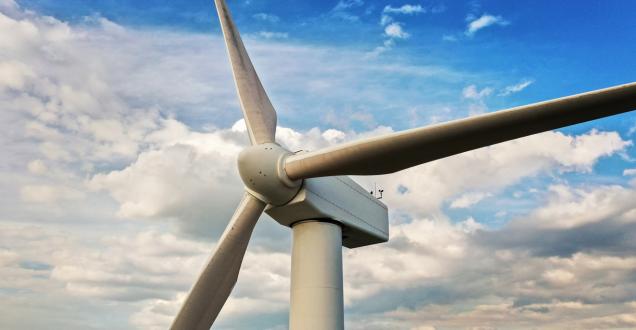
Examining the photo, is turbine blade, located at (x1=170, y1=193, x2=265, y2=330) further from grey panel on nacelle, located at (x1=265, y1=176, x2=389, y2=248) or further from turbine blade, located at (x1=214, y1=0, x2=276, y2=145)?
turbine blade, located at (x1=214, y1=0, x2=276, y2=145)

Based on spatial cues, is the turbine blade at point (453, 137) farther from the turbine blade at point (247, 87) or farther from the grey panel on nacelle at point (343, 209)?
the turbine blade at point (247, 87)

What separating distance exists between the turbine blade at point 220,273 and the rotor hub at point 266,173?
2.11 ft

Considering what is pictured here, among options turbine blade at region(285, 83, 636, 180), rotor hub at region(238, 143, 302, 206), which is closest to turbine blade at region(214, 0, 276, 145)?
rotor hub at region(238, 143, 302, 206)

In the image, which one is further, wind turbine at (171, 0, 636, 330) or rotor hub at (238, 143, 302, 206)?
rotor hub at (238, 143, 302, 206)

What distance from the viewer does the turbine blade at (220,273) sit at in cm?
1468

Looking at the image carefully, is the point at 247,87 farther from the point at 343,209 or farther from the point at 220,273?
the point at 220,273

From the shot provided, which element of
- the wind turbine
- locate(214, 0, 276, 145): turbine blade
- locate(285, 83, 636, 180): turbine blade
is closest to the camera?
locate(285, 83, 636, 180): turbine blade

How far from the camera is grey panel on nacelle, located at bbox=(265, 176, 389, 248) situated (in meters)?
15.2

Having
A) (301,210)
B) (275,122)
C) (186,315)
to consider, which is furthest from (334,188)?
(186,315)

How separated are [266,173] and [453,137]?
472cm

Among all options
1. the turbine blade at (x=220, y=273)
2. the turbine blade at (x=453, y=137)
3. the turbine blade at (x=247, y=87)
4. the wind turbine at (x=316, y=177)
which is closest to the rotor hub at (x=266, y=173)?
the wind turbine at (x=316, y=177)

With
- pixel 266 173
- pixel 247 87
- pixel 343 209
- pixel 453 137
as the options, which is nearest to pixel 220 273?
pixel 266 173

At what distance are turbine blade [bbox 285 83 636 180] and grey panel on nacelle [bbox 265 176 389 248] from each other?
41.0 inches

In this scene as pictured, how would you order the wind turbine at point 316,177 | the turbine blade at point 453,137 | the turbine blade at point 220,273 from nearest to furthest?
1. the turbine blade at point 453,137
2. the wind turbine at point 316,177
3. the turbine blade at point 220,273
